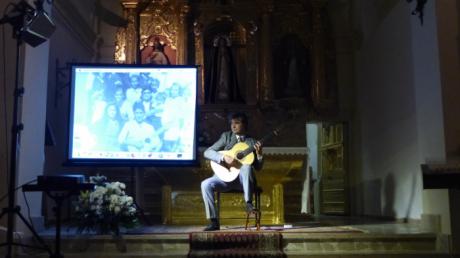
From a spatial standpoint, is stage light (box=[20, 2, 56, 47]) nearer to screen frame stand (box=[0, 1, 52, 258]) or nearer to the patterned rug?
screen frame stand (box=[0, 1, 52, 258])

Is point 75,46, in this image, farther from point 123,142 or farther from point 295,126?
point 295,126

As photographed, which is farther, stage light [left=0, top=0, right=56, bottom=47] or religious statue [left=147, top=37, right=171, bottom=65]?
religious statue [left=147, top=37, right=171, bottom=65]

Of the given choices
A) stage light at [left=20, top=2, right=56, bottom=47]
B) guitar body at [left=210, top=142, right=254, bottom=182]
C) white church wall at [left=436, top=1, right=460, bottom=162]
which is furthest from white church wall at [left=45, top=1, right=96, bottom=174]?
white church wall at [left=436, top=1, right=460, bottom=162]

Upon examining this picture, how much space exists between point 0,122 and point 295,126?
203 inches

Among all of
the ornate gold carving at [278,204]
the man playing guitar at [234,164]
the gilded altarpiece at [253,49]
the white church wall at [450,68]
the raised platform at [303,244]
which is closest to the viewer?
the raised platform at [303,244]

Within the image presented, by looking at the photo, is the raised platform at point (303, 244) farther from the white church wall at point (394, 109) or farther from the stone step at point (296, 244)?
the white church wall at point (394, 109)

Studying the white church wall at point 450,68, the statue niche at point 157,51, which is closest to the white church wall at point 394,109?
the white church wall at point 450,68

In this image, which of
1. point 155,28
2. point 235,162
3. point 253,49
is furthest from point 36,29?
point 253,49

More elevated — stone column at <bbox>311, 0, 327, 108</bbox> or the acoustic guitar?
stone column at <bbox>311, 0, 327, 108</bbox>

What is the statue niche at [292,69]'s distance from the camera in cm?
909

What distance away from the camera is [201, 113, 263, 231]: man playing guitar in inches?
214

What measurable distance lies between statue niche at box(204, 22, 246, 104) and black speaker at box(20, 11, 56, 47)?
14.9ft

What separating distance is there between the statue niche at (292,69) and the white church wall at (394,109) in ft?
2.87

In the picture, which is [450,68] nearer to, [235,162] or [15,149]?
[235,162]
